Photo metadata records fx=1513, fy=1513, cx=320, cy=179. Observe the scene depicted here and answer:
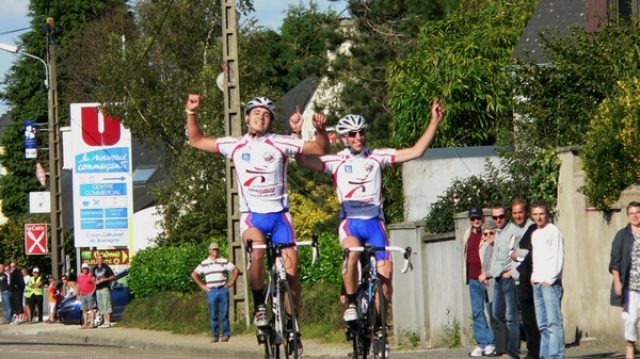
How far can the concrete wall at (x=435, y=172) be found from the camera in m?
24.6

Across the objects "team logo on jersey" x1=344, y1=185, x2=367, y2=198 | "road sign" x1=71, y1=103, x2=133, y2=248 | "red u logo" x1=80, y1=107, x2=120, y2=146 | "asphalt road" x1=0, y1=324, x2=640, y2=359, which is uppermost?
"red u logo" x1=80, y1=107, x2=120, y2=146

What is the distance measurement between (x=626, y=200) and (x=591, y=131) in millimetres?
1271

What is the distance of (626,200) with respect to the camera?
18.1m

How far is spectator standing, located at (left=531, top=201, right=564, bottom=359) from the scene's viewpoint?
15297mm

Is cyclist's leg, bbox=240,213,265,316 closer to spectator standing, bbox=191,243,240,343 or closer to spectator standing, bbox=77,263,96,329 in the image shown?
spectator standing, bbox=191,243,240,343

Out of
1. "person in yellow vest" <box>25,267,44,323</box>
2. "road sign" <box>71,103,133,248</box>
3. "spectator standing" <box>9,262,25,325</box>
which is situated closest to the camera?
"road sign" <box>71,103,133,248</box>

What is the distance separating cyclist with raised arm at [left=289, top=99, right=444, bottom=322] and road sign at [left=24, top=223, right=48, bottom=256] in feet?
106

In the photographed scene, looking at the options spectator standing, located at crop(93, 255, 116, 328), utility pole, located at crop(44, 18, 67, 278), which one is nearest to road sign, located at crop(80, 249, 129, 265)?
utility pole, located at crop(44, 18, 67, 278)

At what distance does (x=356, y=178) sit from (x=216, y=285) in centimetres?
1452

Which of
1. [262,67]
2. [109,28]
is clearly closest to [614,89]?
[262,67]

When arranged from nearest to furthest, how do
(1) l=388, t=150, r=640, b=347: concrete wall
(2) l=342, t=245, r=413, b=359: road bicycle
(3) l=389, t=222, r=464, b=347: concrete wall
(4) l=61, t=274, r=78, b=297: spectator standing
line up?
1. (2) l=342, t=245, r=413, b=359: road bicycle
2. (1) l=388, t=150, r=640, b=347: concrete wall
3. (3) l=389, t=222, r=464, b=347: concrete wall
4. (4) l=61, t=274, r=78, b=297: spectator standing

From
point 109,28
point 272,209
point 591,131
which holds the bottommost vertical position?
point 272,209

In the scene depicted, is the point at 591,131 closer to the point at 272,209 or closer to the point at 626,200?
the point at 626,200

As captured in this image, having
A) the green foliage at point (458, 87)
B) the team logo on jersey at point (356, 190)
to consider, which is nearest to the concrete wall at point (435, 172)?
the green foliage at point (458, 87)
